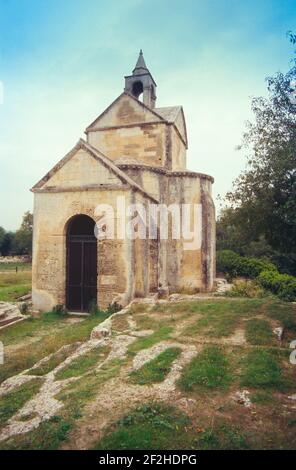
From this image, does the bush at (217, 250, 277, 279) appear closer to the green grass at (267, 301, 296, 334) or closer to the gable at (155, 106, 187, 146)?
the gable at (155, 106, 187, 146)

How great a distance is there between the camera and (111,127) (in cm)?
1969

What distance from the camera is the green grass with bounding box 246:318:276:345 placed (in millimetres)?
8329

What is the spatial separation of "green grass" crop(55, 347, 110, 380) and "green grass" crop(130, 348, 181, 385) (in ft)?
3.85

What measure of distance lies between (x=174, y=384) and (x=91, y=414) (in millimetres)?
1632

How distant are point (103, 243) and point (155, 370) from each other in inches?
281

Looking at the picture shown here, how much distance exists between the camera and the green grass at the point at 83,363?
6.78 metres

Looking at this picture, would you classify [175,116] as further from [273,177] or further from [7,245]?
[7,245]

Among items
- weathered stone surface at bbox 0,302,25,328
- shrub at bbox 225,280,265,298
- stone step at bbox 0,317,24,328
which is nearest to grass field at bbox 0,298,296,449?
stone step at bbox 0,317,24,328

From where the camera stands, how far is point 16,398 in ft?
19.5

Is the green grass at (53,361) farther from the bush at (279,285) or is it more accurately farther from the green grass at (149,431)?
the bush at (279,285)

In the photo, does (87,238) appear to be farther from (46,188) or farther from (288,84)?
(288,84)

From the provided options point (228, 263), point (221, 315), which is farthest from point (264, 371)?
point (228, 263)

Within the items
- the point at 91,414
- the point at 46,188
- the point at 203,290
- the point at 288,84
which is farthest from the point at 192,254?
the point at 91,414

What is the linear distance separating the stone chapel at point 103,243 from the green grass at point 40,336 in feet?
3.91
